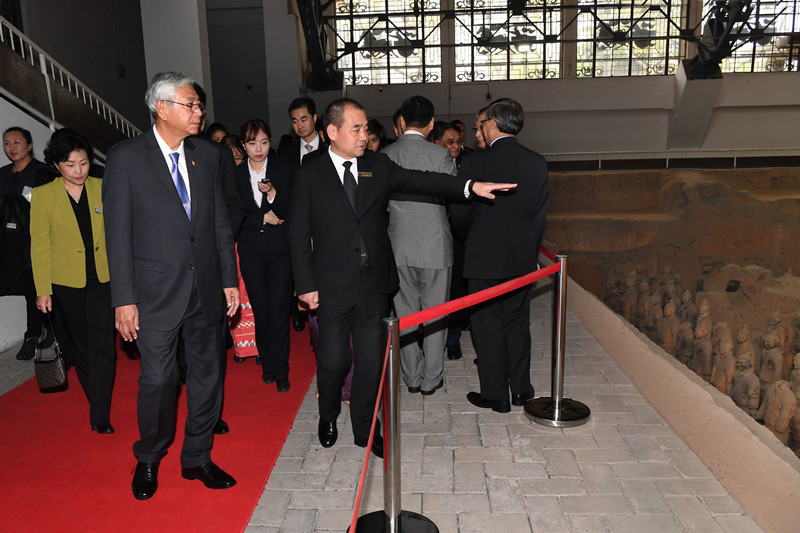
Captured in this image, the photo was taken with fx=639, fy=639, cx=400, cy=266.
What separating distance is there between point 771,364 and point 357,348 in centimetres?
702

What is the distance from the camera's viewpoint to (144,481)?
9.98 ft

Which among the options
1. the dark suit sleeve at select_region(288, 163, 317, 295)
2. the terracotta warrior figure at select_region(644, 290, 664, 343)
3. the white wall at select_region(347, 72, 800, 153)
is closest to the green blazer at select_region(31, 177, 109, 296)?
the dark suit sleeve at select_region(288, 163, 317, 295)

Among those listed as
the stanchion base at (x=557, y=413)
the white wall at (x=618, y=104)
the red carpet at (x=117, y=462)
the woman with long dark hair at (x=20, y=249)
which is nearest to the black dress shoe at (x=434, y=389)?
the stanchion base at (x=557, y=413)

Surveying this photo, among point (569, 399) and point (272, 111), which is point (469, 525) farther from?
point (272, 111)

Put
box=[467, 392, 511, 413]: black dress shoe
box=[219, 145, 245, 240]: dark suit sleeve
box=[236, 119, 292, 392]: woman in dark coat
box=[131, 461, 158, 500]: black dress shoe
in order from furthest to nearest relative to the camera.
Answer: box=[236, 119, 292, 392]: woman in dark coat
box=[467, 392, 511, 413]: black dress shoe
box=[219, 145, 245, 240]: dark suit sleeve
box=[131, 461, 158, 500]: black dress shoe

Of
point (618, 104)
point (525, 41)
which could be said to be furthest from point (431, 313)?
point (525, 41)

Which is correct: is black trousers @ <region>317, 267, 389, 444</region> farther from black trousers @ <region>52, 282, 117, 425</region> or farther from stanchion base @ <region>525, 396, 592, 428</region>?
black trousers @ <region>52, 282, 117, 425</region>

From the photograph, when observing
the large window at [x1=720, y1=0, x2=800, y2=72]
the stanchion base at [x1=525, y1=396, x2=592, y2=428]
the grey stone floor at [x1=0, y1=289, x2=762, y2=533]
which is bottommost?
the grey stone floor at [x1=0, y1=289, x2=762, y2=533]

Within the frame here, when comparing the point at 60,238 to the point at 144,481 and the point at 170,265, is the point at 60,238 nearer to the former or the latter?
the point at 170,265

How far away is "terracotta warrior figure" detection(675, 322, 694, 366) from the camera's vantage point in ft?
29.3

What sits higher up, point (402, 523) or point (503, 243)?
point (503, 243)

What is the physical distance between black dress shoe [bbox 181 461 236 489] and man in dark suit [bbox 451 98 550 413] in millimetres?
1699

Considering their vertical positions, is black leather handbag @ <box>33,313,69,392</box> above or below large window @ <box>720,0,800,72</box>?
below

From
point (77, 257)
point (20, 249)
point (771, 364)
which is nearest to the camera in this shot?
point (77, 257)
